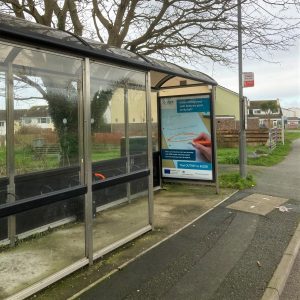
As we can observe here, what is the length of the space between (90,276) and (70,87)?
2.23 m

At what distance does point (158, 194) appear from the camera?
9180mm

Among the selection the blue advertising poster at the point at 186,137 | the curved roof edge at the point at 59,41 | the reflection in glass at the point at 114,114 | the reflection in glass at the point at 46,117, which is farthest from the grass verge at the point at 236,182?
the reflection in glass at the point at 46,117

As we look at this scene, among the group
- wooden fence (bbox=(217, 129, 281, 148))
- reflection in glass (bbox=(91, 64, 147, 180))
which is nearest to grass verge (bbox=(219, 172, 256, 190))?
reflection in glass (bbox=(91, 64, 147, 180))

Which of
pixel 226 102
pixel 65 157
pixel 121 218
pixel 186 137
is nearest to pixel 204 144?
pixel 186 137

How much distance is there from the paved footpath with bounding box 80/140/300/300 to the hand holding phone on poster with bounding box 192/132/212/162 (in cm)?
176

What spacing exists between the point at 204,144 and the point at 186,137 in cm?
46

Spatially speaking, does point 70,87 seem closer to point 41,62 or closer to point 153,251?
point 41,62

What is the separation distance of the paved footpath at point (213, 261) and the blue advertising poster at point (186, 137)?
1775mm

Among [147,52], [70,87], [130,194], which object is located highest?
[147,52]

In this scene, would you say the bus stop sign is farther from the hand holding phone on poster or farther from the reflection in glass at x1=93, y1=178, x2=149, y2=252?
the reflection in glass at x1=93, y1=178, x2=149, y2=252

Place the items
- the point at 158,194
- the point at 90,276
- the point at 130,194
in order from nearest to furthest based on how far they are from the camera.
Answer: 1. the point at 90,276
2. the point at 130,194
3. the point at 158,194

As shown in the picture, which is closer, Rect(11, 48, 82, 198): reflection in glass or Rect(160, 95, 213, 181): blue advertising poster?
Rect(11, 48, 82, 198): reflection in glass

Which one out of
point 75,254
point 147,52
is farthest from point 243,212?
point 147,52

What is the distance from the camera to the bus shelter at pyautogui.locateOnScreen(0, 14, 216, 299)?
450cm
